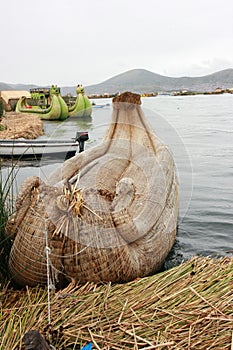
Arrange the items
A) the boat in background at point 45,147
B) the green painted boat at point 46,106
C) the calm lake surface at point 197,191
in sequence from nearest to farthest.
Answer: the calm lake surface at point 197,191 → the boat in background at point 45,147 → the green painted boat at point 46,106

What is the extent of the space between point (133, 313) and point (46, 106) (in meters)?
39.0

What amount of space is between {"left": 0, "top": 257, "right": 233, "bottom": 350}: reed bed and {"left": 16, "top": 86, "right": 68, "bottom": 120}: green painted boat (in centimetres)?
3342

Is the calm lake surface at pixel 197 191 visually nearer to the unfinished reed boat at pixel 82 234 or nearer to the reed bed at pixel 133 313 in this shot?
the unfinished reed boat at pixel 82 234

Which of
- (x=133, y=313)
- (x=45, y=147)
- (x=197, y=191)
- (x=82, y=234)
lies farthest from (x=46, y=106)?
(x=133, y=313)

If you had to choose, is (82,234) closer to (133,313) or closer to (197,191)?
(133,313)

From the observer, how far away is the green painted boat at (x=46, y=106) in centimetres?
3569

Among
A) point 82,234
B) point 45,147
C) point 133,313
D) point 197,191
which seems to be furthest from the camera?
point 45,147

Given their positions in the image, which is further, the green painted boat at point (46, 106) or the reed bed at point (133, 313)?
the green painted boat at point (46, 106)

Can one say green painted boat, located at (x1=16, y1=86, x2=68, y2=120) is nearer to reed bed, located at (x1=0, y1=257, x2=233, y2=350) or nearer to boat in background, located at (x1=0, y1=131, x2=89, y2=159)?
boat in background, located at (x1=0, y1=131, x2=89, y2=159)

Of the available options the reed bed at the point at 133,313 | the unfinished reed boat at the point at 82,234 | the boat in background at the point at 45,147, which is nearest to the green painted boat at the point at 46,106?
the boat in background at the point at 45,147

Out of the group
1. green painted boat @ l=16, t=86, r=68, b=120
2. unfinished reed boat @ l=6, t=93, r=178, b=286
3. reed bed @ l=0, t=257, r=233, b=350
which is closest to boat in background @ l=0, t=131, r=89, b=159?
unfinished reed boat @ l=6, t=93, r=178, b=286

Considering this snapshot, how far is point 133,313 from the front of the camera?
2682 millimetres

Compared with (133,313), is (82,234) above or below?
above

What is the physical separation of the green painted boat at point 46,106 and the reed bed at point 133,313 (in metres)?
33.4
